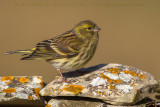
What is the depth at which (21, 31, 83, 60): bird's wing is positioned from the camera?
6108 millimetres

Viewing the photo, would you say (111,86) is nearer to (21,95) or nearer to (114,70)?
(114,70)

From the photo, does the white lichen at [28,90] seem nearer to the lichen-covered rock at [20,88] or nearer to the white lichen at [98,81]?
the lichen-covered rock at [20,88]

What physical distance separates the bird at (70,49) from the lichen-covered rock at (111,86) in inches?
14.7

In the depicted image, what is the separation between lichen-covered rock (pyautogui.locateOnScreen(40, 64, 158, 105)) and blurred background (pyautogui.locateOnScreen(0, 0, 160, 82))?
4436mm

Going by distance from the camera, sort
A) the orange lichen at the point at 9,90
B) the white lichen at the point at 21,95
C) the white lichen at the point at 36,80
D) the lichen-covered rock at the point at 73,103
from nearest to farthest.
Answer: the lichen-covered rock at the point at 73,103
the white lichen at the point at 21,95
the orange lichen at the point at 9,90
the white lichen at the point at 36,80

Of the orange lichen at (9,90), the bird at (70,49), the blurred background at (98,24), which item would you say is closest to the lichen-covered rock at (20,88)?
the orange lichen at (9,90)

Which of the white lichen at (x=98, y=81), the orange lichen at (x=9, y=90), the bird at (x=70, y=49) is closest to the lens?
the white lichen at (x=98, y=81)

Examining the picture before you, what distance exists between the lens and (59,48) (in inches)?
245

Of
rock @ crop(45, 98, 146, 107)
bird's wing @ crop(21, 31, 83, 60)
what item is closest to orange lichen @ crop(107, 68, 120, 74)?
rock @ crop(45, 98, 146, 107)

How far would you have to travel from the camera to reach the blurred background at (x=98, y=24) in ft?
34.9

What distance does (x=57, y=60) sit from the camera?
6152 mm

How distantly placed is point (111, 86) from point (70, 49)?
142cm

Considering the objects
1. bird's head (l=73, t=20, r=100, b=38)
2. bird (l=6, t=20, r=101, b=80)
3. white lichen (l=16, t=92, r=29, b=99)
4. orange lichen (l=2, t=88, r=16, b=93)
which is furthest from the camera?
bird's head (l=73, t=20, r=100, b=38)

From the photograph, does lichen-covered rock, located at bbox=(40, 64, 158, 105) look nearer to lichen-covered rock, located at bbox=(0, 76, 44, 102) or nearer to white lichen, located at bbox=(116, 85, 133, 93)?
white lichen, located at bbox=(116, 85, 133, 93)
